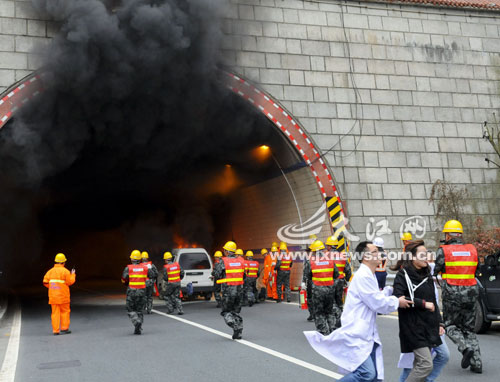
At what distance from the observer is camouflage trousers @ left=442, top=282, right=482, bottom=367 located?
21.4ft

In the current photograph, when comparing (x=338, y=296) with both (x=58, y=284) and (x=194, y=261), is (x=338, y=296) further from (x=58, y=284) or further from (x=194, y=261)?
(x=194, y=261)

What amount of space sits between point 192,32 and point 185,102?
82.5 inches

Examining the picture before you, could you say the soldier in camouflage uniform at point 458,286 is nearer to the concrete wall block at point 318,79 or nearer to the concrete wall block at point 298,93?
the concrete wall block at point 298,93

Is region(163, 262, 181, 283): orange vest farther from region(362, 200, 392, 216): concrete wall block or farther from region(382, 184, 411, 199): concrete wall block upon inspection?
region(382, 184, 411, 199): concrete wall block

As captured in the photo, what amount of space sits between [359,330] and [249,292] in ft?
37.0

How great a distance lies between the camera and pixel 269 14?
1584cm

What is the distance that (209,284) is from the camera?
18125 mm

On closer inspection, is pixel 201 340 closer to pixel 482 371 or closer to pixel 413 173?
pixel 482 371

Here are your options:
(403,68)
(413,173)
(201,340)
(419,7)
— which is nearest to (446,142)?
(413,173)

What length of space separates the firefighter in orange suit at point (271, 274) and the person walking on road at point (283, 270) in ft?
0.82

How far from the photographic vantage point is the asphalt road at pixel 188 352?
21.2 ft

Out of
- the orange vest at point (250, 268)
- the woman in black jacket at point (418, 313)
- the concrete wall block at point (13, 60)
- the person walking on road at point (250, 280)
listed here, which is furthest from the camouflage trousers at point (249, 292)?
the woman in black jacket at point (418, 313)

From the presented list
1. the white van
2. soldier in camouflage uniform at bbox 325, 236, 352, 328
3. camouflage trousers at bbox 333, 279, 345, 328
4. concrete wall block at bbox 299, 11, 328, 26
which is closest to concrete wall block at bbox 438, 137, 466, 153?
concrete wall block at bbox 299, 11, 328, 26

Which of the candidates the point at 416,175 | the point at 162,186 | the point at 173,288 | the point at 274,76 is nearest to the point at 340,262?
the point at 173,288
